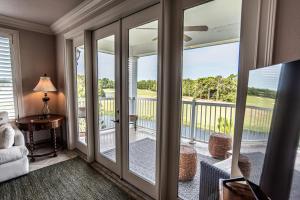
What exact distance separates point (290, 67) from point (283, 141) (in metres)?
0.30

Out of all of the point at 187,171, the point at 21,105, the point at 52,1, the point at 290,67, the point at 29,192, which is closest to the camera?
the point at 290,67

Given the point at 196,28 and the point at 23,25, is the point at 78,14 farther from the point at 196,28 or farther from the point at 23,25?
the point at 196,28

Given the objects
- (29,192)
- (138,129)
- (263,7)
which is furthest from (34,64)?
(263,7)

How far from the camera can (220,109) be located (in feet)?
6.49

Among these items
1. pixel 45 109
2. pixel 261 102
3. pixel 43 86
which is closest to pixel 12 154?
pixel 43 86

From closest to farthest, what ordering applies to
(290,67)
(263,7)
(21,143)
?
(290,67) → (263,7) → (21,143)

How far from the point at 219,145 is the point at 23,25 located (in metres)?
4.00

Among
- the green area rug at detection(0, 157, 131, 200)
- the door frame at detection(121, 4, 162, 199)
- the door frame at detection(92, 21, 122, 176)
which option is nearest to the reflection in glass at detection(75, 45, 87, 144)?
the door frame at detection(92, 21, 122, 176)

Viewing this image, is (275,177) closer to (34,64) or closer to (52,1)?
(52,1)

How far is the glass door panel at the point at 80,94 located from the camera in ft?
10.1

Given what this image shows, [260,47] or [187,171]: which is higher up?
[260,47]

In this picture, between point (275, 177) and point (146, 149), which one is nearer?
point (275, 177)

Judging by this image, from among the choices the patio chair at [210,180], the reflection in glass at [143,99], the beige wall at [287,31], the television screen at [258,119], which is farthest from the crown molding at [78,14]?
the patio chair at [210,180]

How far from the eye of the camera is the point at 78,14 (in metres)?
2.62
